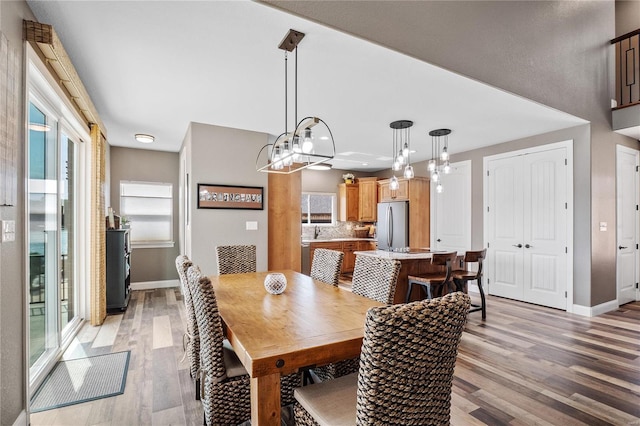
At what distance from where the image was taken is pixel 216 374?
66.5 inches

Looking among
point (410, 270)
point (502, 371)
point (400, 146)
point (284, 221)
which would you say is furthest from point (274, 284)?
point (400, 146)

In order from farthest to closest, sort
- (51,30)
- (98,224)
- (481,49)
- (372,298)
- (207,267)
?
(207,267), (98,224), (481,49), (372,298), (51,30)

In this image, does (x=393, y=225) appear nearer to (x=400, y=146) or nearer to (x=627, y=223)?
(x=400, y=146)

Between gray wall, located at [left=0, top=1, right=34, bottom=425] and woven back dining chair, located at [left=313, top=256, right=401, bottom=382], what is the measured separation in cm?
182

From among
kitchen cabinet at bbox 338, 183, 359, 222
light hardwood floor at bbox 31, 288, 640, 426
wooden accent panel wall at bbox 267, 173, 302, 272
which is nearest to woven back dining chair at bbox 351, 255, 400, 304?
light hardwood floor at bbox 31, 288, 640, 426

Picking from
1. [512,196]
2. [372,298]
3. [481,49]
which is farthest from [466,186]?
[372,298]

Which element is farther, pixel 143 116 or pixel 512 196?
pixel 512 196

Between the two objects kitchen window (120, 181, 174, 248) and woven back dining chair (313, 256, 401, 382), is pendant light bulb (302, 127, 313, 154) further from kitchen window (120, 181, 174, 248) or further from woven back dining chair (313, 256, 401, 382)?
kitchen window (120, 181, 174, 248)

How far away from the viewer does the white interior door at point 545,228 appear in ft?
14.8

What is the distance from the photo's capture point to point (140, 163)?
5801 millimetres

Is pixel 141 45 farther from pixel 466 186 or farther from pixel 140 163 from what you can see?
pixel 466 186

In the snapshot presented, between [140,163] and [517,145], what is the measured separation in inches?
250

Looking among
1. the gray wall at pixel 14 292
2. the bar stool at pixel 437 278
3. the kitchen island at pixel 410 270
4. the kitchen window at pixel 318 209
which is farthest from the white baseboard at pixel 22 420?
the kitchen window at pixel 318 209

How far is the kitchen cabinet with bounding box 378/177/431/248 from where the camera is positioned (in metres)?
6.50
